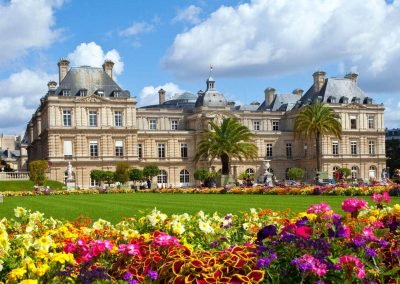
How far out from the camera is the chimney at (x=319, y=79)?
84.8 m

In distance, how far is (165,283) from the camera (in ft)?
20.0

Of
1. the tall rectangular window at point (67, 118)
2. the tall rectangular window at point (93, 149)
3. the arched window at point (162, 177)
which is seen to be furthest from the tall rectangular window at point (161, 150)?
the tall rectangular window at point (67, 118)

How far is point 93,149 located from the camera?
72.1 m

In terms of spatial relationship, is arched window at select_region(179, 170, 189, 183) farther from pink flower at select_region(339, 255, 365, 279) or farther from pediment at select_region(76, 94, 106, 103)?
pink flower at select_region(339, 255, 365, 279)

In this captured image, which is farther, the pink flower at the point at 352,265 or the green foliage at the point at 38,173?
the green foliage at the point at 38,173

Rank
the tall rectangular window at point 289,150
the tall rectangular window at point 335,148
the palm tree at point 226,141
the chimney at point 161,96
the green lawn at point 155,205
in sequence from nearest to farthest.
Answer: the green lawn at point 155,205 < the palm tree at point 226,141 < the tall rectangular window at point 335,148 < the tall rectangular window at point 289,150 < the chimney at point 161,96

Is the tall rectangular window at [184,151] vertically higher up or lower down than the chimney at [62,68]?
lower down

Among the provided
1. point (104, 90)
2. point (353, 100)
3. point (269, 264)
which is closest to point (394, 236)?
point (269, 264)

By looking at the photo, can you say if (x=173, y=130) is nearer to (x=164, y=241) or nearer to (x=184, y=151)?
(x=184, y=151)

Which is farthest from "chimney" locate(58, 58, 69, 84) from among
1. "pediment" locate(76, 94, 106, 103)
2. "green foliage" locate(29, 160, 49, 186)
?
"green foliage" locate(29, 160, 49, 186)

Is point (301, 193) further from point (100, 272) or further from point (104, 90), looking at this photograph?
point (104, 90)

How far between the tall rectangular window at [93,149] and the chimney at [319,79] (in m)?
32.8

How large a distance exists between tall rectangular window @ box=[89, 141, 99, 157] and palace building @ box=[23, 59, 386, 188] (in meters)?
0.12

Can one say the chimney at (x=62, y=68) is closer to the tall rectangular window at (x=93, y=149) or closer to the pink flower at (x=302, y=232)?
the tall rectangular window at (x=93, y=149)
